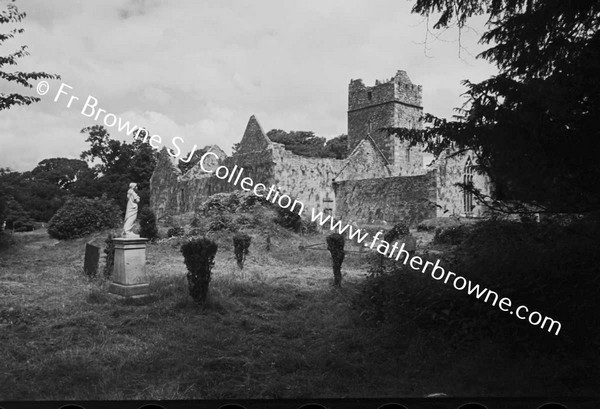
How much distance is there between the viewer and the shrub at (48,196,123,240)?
1941 centimetres

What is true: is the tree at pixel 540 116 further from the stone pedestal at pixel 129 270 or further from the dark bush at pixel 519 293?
the stone pedestal at pixel 129 270

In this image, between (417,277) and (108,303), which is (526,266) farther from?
(108,303)

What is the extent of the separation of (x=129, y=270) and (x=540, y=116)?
7.35 meters

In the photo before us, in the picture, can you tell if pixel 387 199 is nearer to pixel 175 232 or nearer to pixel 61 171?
pixel 175 232

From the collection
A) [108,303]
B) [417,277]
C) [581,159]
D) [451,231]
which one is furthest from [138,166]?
[581,159]

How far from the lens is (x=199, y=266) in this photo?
8.34 m

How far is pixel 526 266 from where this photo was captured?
595 cm

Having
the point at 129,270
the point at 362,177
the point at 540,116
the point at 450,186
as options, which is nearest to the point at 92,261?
the point at 129,270

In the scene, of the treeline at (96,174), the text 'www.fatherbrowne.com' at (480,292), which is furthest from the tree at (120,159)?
the text 'www.fatherbrowne.com' at (480,292)

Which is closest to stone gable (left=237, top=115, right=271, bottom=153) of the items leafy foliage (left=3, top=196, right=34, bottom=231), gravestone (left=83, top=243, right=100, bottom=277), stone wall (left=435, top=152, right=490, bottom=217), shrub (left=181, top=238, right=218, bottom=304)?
stone wall (left=435, top=152, right=490, bottom=217)

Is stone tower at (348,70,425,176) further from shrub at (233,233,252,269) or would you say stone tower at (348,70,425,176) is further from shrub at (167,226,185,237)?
shrub at (233,233,252,269)

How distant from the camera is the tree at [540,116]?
439cm

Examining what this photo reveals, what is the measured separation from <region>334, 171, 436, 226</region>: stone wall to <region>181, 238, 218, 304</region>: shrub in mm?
12771

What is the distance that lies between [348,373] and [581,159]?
10.5ft
